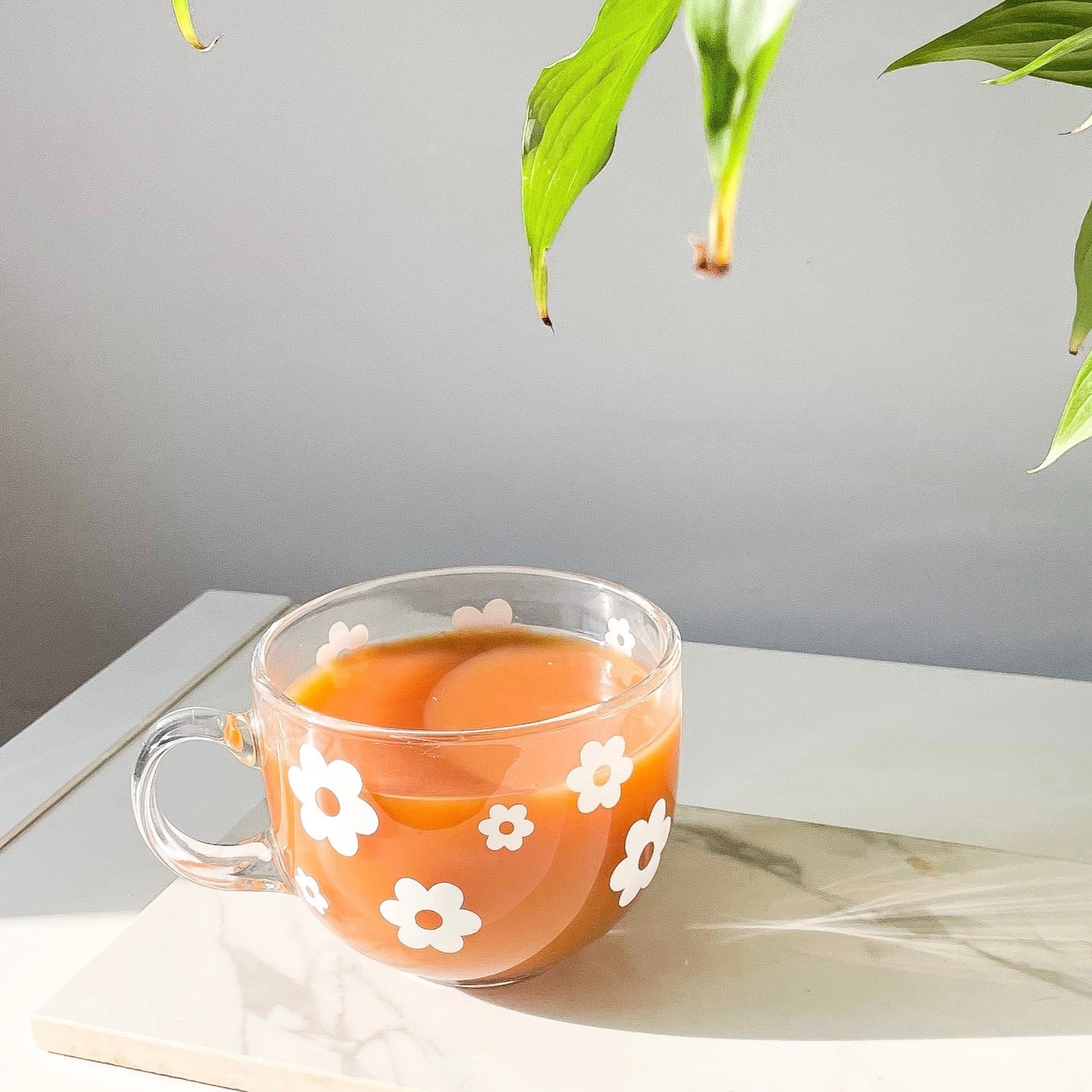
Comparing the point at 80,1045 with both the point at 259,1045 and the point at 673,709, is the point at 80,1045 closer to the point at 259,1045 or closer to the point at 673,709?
the point at 259,1045

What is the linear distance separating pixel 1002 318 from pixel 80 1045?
1.89ft

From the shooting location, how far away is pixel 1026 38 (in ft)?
1.04

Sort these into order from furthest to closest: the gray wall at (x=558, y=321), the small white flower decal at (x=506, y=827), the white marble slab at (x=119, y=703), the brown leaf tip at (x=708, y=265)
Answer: the gray wall at (x=558, y=321), the white marble slab at (x=119, y=703), the small white flower decal at (x=506, y=827), the brown leaf tip at (x=708, y=265)

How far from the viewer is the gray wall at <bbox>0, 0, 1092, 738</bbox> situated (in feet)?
2.27

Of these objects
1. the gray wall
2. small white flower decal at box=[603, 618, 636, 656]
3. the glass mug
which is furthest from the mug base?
the gray wall

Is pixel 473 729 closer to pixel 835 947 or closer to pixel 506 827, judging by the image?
Result: pixel 506 827

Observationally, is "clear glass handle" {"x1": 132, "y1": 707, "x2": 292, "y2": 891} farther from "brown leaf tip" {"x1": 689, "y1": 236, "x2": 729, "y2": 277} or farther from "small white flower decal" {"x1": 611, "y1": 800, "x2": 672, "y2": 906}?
"brown leaf tip" {"x1": 689, "y1": 236, "x2": 729, "y2": 277}

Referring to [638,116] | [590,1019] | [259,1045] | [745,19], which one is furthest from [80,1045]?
[638,116]

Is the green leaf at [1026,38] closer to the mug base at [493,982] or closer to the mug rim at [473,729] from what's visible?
the mug rim at [473,729]

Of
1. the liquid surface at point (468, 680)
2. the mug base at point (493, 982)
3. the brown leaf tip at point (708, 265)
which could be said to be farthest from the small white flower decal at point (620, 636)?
the brown leaf tip at point (708, 265)

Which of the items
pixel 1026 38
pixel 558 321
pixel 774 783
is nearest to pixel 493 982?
pixel 774 783

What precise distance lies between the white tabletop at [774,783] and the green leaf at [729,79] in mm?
318

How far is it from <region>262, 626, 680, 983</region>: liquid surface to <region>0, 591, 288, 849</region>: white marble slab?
0.24 metres

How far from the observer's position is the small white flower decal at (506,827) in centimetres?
36
